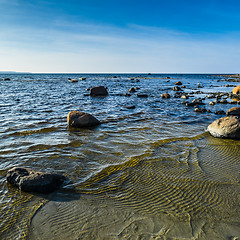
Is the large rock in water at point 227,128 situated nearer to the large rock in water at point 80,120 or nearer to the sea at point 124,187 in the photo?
the sea at point 124,187

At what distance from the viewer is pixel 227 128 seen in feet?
26.9

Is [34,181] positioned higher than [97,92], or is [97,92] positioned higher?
[97,92]

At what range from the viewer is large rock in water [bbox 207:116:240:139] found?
315 inches

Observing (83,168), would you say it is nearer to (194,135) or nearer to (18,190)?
(18,190)

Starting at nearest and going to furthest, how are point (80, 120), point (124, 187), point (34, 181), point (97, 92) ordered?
point (34, 181), point (124, 187), point (80, 120), point (97, 92)

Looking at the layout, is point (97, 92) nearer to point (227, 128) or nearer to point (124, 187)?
point (227, 128)

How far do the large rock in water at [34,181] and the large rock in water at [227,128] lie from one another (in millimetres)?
6979

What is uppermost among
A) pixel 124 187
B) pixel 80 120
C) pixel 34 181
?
pixel 80 120

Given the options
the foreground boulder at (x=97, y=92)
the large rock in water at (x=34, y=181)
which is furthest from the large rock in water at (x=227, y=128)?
the foreground boulder at (x=97, y=92)

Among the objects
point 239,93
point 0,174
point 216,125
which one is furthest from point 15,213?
point 239,93

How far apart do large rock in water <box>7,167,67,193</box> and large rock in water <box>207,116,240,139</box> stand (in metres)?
6.98

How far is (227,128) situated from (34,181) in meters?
7.83

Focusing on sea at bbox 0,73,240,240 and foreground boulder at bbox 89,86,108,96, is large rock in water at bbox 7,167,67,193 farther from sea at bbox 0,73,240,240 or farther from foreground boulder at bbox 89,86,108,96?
foreground boulder at bbox 89,86,108,96

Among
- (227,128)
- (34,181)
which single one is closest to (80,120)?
(34,181)
